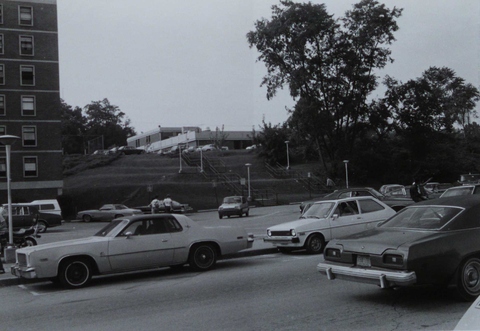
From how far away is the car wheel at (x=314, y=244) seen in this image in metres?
13.1

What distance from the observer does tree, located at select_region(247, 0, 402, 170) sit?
177 feet

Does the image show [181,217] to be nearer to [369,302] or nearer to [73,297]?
[73,297]

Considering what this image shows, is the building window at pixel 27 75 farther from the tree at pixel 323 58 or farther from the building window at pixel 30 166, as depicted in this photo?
the tree at pixel 323 58

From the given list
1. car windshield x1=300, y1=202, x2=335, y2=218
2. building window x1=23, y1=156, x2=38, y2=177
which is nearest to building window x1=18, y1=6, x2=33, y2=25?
building window x1=23, y1=156, x2=38, y2=177

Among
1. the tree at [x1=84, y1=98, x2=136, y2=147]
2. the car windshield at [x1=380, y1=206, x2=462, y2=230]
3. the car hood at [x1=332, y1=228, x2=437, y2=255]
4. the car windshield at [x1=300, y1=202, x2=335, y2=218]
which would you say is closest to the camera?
the car hood at [x1=332, y1=228, x2=437, y2=255]

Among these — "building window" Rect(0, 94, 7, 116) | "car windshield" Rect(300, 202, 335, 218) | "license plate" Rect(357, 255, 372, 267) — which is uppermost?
"building window" Rect(0, 94, 7, 116)

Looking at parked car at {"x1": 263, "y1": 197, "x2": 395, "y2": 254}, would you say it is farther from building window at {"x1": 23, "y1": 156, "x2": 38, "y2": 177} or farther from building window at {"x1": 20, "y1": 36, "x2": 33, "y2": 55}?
building window at {"x1": 20, "y1": 36, "x2": 33, "y2": 55}

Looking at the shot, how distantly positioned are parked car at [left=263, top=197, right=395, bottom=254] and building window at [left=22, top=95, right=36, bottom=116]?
3882cm

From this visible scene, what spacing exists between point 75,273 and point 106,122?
336 ft

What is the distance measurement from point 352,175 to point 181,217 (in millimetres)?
49078

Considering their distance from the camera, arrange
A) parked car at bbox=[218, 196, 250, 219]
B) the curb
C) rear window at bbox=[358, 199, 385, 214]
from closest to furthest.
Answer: the curb
rear window at bbox=[358, 199, 385, 214]
parked car at bbox=[218, 196, 250, 219]

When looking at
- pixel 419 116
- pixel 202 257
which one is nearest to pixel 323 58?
pixel 419 116

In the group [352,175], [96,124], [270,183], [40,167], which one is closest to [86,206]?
[40,167]

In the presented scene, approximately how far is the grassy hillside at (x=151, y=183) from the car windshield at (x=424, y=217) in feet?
130
